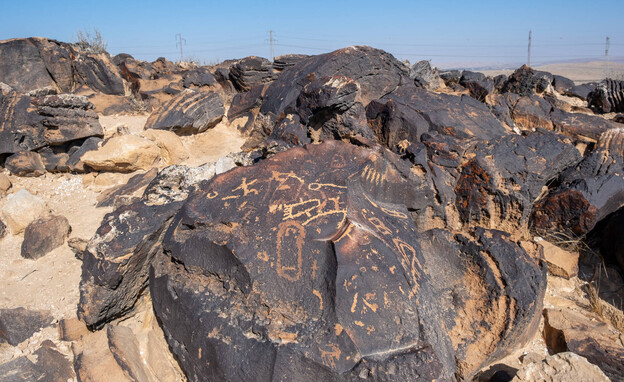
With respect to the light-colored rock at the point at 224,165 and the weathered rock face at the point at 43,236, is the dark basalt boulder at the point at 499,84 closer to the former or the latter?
the light-colored rock at the point at 224,165

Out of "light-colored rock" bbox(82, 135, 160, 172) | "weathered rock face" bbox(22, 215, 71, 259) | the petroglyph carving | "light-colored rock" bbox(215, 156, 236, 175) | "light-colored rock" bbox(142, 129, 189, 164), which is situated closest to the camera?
the petroglyph carving

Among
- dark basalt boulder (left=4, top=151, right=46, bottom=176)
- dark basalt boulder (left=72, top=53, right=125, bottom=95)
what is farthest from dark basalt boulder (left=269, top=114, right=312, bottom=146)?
dark basalt boulder (left=72, top=53, right=125, bottom=95)

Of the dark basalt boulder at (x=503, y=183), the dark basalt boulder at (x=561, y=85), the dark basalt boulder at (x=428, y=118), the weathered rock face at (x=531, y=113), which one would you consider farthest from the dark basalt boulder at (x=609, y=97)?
the dark basalt boulder at (x=503, y=183)

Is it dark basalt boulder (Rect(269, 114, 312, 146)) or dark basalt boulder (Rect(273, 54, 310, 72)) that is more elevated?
dark basalt boulder (Rect(273, 54, 310, 72))

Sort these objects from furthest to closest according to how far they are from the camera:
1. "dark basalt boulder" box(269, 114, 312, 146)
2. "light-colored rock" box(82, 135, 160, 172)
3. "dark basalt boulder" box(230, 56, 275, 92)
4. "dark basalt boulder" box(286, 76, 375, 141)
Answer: "dark basalt boulder" box(230, 56, 275, 92), "light-colored rock" box(82, 135, 160, 172), "dark basalt boulder" box(269, 114, 312, 146), "dark basalt boulder" box(286, 76, 375, 141)

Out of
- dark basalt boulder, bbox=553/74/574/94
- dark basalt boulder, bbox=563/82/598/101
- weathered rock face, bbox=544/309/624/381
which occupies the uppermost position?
dark basalt boulder, bbox=553/74/574/94

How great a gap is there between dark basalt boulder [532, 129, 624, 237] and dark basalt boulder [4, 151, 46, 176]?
554 centimetres

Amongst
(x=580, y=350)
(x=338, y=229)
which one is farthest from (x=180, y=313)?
(x=580, y=350)

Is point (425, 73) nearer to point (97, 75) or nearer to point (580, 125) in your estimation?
point (580, 125)

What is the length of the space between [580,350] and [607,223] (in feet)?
4.88

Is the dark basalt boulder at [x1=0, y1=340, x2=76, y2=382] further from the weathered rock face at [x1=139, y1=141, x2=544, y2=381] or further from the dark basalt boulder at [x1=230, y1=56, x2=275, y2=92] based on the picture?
the dark basalt boulder at [x1=230, y1=56, x2=275, y2=92]

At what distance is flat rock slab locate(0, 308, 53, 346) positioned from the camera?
8.16 ft

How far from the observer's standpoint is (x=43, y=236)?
11.2ft

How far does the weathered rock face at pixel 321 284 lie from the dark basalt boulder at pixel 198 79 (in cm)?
638
